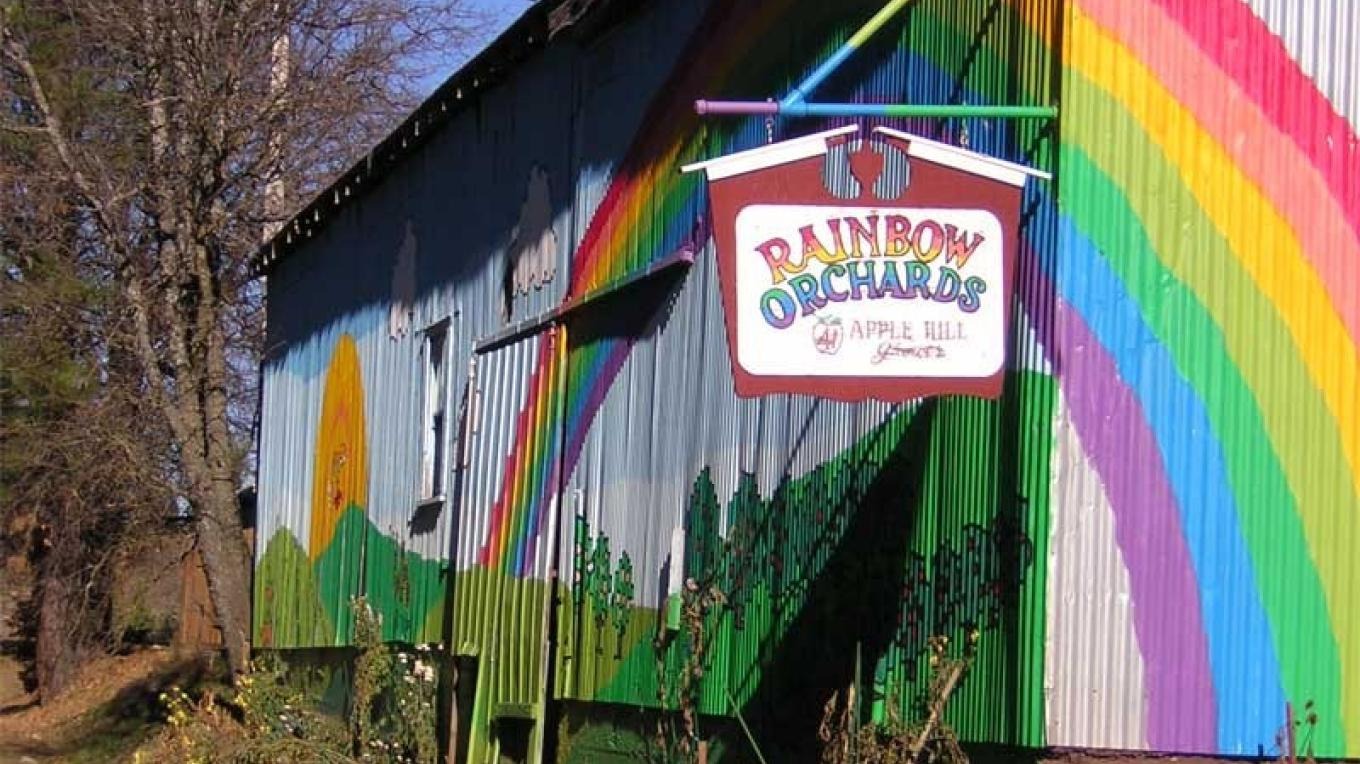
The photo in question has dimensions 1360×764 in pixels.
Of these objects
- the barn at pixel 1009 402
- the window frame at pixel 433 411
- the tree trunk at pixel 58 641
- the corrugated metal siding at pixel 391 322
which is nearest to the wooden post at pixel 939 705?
the barn at pixel 1009 402

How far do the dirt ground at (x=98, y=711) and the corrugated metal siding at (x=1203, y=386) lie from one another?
17478 millimetres

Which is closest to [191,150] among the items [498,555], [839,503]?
[498,555]

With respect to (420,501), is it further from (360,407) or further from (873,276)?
(873,276)

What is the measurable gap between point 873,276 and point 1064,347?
0.82 meters

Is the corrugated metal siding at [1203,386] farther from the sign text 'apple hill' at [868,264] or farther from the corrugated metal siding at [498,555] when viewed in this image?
the corrugated metal siding at [498,555]

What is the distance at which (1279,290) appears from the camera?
777cm

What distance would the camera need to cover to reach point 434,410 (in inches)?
627

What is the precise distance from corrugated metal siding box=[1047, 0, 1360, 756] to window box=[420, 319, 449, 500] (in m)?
8.57

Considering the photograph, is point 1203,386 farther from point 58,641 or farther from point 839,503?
point 58,641

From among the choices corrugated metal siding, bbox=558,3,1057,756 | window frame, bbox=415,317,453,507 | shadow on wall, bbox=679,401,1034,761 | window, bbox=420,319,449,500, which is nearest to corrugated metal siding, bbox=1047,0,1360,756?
corrugated metal siding, bbox=558,3,1057,756

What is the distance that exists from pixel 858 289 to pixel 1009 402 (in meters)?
0.91

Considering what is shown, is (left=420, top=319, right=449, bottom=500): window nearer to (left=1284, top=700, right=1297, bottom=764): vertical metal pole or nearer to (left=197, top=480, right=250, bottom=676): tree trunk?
(left=197, top=480, right=250, bottom=676): tree trunk

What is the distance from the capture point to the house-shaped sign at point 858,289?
279 inches

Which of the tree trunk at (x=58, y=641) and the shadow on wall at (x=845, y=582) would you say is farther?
the tree trunk at (x=58, y=641)
